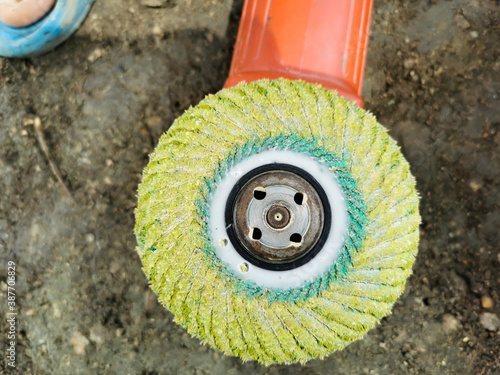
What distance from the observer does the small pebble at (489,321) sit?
168cm

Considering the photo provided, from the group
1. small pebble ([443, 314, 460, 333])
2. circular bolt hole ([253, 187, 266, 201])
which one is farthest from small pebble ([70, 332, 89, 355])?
small pebble ([443, 314, 460, 333])

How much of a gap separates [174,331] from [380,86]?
1.31m

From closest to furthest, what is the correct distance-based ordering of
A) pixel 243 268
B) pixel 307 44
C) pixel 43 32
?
pixel 243 268, pixel 307 44, pixel 43 32

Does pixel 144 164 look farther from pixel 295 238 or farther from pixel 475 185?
pixel 475 185

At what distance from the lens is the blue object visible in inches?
65.8

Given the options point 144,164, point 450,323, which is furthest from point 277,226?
point 450,323

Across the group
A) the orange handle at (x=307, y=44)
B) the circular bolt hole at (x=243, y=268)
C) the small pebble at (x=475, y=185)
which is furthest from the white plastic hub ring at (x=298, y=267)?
the small pebble at (x=475, y=185)

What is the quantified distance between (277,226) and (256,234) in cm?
5

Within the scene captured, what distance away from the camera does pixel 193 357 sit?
1.71m

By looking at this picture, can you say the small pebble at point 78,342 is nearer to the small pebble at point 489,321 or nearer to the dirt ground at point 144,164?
the dirt ground at point 144,164

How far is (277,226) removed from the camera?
83cm

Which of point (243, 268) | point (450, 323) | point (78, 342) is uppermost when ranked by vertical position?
point (243, 268)

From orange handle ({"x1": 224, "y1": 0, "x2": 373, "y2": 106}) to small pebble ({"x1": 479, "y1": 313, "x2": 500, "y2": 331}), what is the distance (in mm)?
1046

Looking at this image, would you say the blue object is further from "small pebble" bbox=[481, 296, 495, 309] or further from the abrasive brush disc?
"small pebble" bbox=[481, 296, 495, 309]
